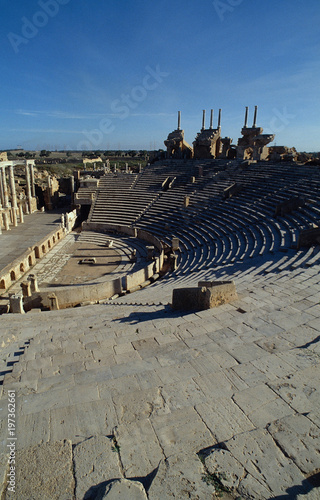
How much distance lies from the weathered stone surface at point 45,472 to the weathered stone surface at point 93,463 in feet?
0.21

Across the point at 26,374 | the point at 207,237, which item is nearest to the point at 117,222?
the point at 207,237

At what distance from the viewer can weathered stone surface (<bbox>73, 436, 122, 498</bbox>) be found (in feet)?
8.48

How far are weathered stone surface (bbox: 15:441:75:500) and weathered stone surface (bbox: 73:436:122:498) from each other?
6cm

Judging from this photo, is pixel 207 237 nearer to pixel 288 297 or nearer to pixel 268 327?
pixel 288 297

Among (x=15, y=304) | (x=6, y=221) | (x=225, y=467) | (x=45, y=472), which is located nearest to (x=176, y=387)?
(x=225, y=467)

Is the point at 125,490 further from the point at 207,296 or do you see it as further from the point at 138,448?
the point at 207,296

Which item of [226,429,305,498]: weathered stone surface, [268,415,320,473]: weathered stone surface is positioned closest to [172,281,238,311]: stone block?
[268,415,320,473]: weathered stone surface

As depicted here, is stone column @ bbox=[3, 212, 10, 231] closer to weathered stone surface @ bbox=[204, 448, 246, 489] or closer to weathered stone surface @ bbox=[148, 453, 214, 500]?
weathered stone surface @ bbox=[148, 453, 214, 500]

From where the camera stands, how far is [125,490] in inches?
94.3

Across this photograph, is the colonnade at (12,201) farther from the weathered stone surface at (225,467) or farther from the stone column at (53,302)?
the weathered stone surface at (225,467)

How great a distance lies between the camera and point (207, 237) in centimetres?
1772

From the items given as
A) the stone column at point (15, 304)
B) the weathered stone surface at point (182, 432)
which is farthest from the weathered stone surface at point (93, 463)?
the stone column at point (15, 304)

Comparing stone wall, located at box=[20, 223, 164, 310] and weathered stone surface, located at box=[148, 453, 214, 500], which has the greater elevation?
weathered stone surface, located at box=[148, 453, 214, 500]

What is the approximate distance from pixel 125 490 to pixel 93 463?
490 millimetres
